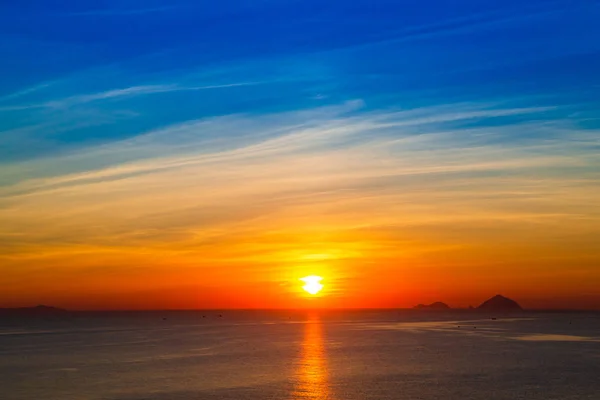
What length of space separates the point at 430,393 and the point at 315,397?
25.6ft

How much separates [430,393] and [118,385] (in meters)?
22.5

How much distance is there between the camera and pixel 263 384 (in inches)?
2015

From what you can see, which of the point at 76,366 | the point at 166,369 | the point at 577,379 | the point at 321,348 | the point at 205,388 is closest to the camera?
the point at 205,388

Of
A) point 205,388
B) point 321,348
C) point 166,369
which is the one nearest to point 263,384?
point 205,388

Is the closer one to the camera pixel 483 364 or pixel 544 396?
pixel 544 396

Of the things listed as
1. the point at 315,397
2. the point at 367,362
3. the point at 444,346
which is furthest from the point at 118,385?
the point at 444,346

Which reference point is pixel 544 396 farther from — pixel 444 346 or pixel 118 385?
pixel 444 346

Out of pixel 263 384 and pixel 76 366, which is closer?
pixel 263 384

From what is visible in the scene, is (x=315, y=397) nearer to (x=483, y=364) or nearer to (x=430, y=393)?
(x=430, y=393)

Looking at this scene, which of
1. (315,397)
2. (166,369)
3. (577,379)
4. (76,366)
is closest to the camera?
(315,397)

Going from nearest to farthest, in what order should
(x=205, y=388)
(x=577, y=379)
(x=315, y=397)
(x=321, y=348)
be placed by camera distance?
(x=315, y=397), (x=205, y=388), (x=577, y=379), (x=321, y=348)

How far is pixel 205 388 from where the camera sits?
49312 millimetres

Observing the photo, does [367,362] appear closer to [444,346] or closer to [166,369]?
[166,369]

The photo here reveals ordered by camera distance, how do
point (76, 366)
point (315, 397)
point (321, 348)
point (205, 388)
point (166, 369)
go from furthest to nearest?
1. point (321, 348)
2. point (76, 366)
3. point (166, 369)
4. point (205, 388)
5. point (315, 397)
